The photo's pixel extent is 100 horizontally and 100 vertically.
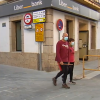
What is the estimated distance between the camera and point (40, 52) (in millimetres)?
8820

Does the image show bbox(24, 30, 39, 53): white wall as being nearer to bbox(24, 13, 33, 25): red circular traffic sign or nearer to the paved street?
bbox(24, 13, 33, 25): red circular traffic sign

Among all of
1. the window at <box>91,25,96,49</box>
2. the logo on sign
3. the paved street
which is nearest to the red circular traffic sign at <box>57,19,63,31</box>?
the logo on sign

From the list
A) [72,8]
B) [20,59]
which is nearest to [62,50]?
[72,8]

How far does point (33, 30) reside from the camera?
9.15 meters

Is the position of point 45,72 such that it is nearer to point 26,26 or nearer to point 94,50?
point 26,26

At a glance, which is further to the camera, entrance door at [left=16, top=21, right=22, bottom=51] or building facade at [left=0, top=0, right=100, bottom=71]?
entrance door at [left=16, top=21, right=22, bottom=51]

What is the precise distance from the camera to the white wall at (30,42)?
9172mm

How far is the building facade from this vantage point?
28.0 ft

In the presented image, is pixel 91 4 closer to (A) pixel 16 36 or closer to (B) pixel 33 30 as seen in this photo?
(B) pixel 33 30

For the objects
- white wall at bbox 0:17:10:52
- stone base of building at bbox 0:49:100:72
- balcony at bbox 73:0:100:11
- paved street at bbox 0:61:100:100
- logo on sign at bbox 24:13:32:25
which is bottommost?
paved street at bbox 0:61:100:100

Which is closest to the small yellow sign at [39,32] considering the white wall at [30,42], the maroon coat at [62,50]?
the white wall at [30,42]

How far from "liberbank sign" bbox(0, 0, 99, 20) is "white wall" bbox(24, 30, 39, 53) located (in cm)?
127

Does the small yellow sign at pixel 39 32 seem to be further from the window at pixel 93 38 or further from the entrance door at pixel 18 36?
the window at pixel 93 38

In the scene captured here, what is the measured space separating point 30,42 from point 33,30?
2.41ft
